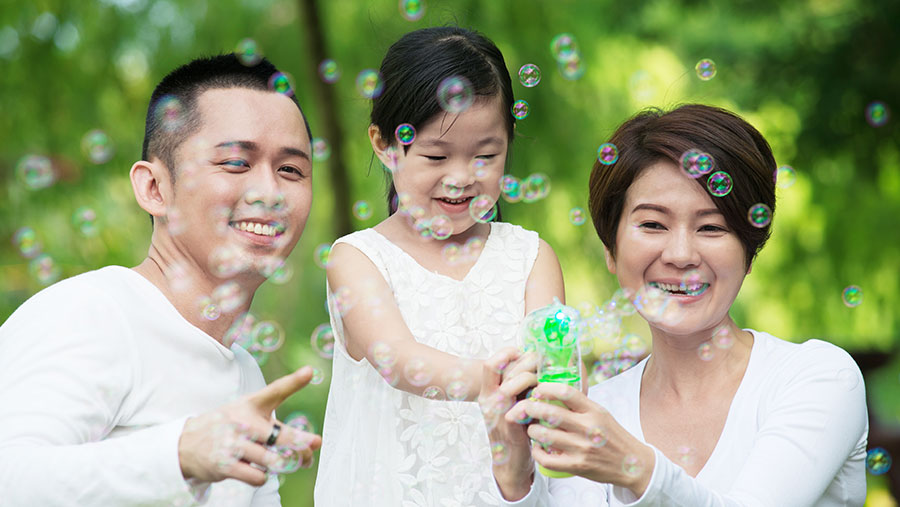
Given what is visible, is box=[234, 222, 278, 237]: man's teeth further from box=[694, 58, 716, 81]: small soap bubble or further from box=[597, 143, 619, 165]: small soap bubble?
box=[694, 58, 716, 81]: small soap bubble

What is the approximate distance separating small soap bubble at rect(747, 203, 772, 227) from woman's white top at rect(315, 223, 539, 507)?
64cm

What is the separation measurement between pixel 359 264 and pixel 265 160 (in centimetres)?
39

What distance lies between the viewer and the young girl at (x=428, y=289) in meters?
2.41

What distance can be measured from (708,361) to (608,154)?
0.68m

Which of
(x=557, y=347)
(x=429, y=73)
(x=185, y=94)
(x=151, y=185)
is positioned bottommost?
(x=557, y=347)

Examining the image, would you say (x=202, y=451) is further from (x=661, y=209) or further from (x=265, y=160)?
(x=661, y=209)

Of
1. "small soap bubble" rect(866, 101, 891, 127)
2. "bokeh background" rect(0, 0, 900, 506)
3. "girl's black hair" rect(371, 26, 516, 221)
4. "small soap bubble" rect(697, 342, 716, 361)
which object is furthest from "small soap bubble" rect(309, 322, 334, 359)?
"small soap bubble" rect(866, 101, 891, 127)

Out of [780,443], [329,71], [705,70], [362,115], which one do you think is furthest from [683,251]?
[362,115]

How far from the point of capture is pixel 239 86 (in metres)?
2.39

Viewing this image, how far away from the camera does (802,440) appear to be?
2.28 m

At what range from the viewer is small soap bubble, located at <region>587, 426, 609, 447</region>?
187 cm

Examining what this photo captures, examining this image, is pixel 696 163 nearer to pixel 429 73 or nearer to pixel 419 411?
pixel 429 73

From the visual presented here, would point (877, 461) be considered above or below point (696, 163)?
below

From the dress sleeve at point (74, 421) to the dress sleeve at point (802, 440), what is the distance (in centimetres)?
100
